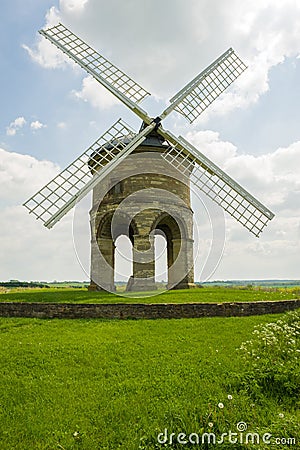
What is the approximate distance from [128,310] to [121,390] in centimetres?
544

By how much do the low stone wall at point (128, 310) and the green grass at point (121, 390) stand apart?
1.78 metres

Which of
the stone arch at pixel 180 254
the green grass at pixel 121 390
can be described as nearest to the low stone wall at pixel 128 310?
the green grass at pixel 121 390

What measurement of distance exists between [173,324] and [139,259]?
338 inches

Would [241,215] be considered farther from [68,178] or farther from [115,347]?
[115,347]

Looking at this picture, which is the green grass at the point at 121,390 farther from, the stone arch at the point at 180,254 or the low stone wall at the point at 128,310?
the stone arch at the point at 180,254

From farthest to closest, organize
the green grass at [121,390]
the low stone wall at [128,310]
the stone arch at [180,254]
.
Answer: the stone arch at [180,254] → the low stone wall at [128,310] → the green grass at [121,390]

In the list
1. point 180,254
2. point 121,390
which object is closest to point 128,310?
point 121,390

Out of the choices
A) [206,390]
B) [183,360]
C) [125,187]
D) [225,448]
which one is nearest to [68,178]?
[125,187]

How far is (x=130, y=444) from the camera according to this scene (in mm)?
5012

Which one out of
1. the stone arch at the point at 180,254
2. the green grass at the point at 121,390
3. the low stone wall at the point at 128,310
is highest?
the stone arch at the point at 180,254

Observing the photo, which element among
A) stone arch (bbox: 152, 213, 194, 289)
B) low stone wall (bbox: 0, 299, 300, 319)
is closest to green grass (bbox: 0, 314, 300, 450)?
low stone wall (bbox: 0, 299, 300, 319)

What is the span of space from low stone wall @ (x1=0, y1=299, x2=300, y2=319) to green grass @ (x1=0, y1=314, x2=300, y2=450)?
1778 millimetres

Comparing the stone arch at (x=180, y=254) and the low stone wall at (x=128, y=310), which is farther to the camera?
the stone arch at (x=180, y=254)

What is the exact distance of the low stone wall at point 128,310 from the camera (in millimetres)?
11875
